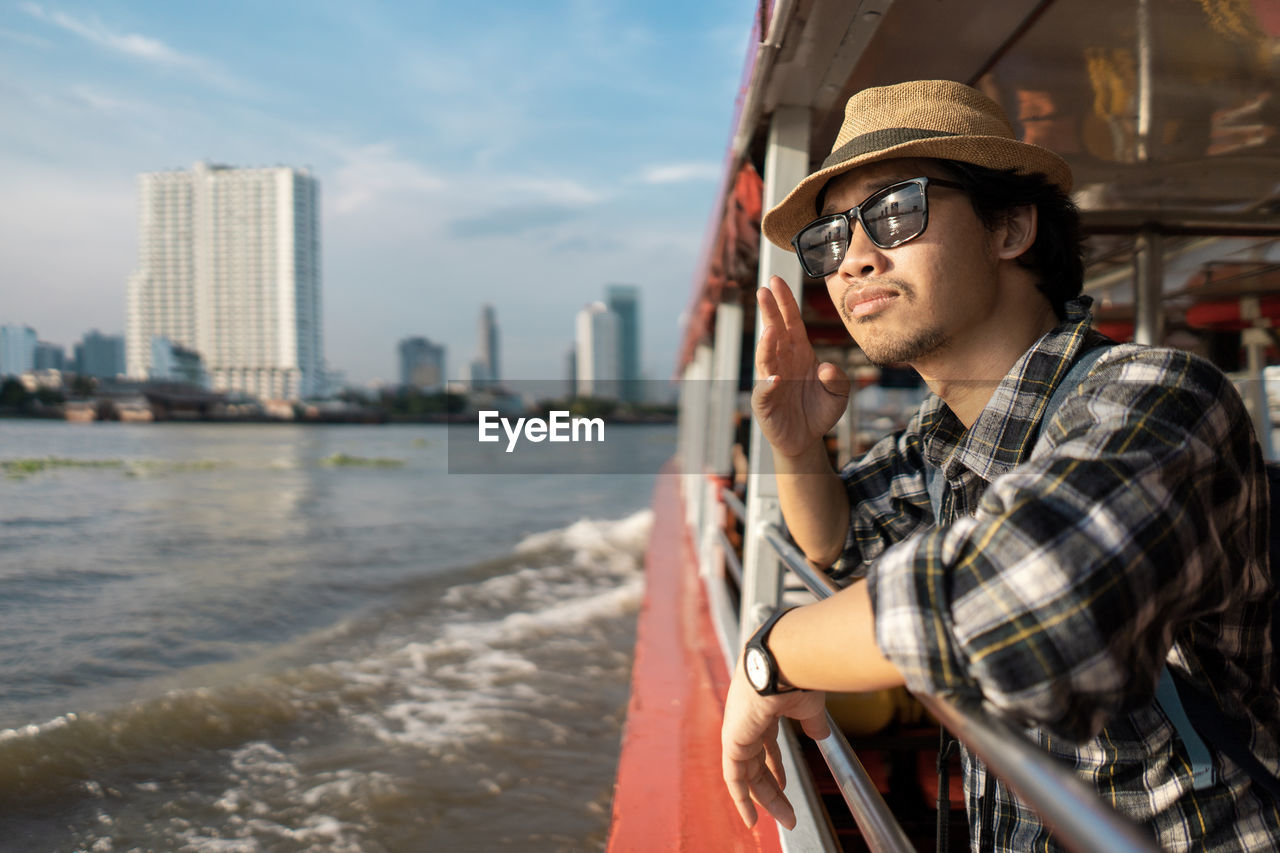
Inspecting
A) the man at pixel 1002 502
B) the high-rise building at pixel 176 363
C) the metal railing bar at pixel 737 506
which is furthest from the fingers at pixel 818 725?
the high-rise building at pixel 176 363

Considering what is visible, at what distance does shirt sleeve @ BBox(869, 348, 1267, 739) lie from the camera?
0.72 metres

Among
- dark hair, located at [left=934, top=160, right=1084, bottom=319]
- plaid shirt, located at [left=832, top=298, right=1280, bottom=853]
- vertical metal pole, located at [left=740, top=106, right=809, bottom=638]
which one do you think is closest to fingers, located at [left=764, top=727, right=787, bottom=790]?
plaid shirt, located at [left=832, top=298, right=1280, bottom=853]

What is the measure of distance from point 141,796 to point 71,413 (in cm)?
7892

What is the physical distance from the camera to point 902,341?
4.24 feet

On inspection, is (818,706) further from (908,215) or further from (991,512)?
(908,215)

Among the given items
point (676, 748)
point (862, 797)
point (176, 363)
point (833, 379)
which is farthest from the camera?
point (176, 363)

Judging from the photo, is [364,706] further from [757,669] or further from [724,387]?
[757,669]

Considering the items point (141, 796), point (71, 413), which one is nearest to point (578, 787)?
point (141, 796)

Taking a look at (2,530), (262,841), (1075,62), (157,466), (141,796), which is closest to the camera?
(1075,62)

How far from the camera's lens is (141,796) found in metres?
4.00

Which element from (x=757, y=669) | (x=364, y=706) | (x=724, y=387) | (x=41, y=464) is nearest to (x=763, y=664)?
(x=757, y=669)

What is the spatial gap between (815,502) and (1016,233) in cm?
64

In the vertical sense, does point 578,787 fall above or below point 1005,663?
→ below

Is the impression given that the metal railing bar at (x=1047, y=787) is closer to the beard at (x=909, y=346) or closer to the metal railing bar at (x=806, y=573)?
the metal railing bar at (x=806, y=573)
